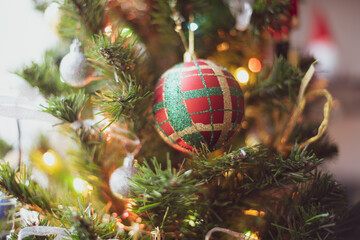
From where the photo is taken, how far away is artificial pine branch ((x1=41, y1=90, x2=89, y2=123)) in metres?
0.41

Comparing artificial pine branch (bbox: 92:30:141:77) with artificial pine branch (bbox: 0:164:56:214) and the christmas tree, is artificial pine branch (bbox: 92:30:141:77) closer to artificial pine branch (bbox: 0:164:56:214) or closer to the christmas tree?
the christmas tree

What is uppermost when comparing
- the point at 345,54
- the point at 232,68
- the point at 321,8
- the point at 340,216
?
the point at 321,8

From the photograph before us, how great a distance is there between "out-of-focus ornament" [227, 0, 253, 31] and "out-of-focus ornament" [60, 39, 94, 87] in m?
0.33

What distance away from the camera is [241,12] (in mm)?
606

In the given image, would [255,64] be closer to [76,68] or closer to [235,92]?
[235,92]

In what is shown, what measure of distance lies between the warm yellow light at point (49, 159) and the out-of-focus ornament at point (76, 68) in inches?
10.5

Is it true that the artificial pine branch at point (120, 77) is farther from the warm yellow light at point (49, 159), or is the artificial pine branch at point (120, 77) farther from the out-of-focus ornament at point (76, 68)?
the warm yellow light at point (49, 159)

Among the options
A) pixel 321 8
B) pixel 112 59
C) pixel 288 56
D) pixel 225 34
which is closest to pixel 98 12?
pixel 112 59

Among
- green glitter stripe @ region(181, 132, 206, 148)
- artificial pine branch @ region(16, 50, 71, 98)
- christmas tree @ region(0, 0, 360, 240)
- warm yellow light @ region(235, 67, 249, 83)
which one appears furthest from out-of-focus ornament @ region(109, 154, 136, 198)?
warm yellow light @ region(235, 67, 249, 83)

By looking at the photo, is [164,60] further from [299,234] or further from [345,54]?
[345,54]

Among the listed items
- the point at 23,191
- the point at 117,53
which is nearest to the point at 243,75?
the point at 117,53

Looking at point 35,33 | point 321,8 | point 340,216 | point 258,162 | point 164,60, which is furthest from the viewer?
point 321,8

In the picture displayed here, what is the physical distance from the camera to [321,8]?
1.81 meters

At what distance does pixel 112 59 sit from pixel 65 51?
11.9 inches
